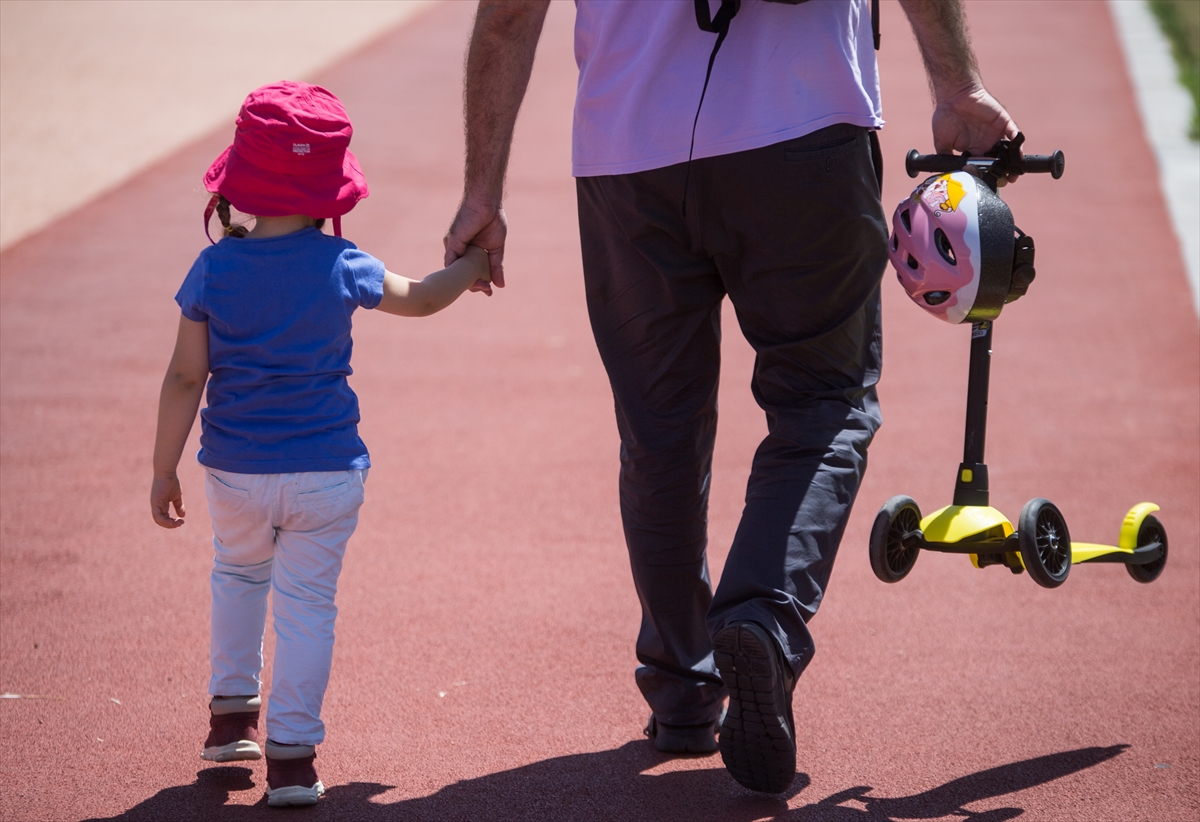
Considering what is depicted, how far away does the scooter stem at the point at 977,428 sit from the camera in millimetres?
2932

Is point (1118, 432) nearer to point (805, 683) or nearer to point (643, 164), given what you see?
point (805, 683)

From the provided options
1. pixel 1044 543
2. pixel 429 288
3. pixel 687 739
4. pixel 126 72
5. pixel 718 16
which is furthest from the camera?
pixel 126 72

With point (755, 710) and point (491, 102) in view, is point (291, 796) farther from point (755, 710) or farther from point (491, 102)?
point (491, 102)

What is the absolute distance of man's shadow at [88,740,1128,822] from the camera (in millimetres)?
2697

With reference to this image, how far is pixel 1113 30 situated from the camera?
15.0 meters

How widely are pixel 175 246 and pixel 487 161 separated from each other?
621 cm

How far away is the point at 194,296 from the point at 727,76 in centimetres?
119

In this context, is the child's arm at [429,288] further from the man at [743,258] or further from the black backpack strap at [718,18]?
the black backpack strap at [718,18]

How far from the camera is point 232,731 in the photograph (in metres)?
2.86

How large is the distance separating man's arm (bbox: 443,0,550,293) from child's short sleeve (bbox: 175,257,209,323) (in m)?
0.58

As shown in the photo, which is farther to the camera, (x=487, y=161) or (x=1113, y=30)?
(x=1113, y=30)

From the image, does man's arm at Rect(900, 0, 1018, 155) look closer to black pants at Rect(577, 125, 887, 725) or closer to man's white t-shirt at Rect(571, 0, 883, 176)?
man's white t-shirt at Rect(571, 0, 883, 176)

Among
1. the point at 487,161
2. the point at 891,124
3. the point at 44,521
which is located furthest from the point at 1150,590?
the point at 891,124

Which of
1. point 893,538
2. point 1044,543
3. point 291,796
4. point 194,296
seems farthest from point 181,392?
point 1044,543
